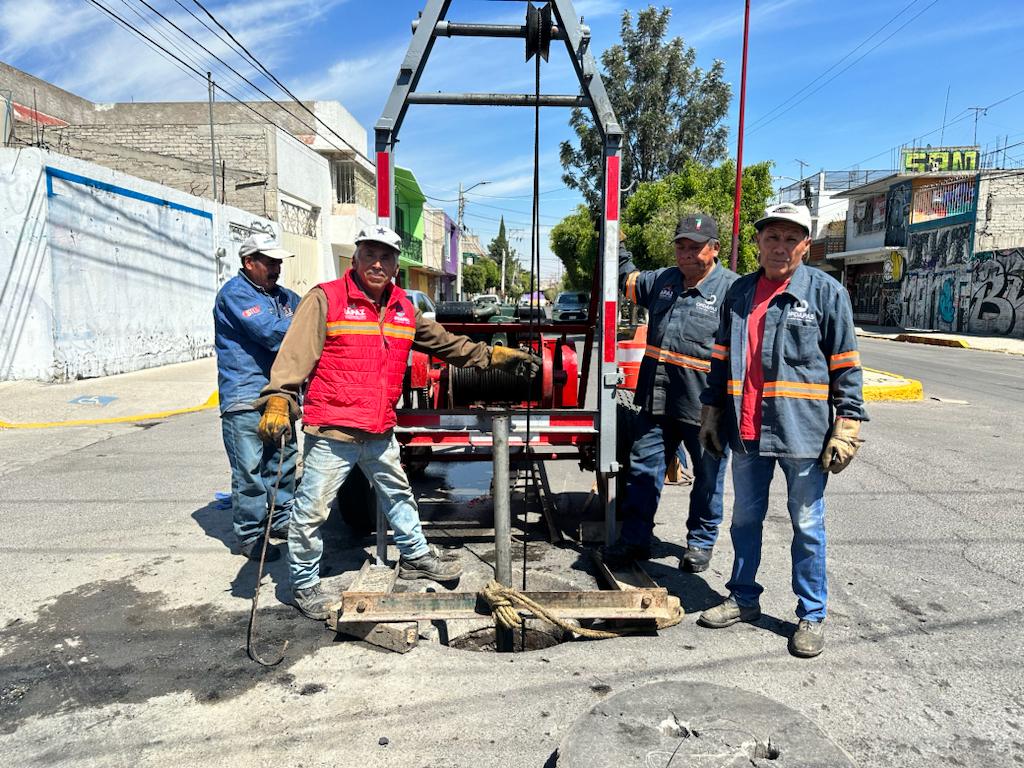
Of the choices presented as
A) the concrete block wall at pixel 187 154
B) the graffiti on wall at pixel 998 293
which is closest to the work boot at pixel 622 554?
the concrete block wall at pixel 187 154

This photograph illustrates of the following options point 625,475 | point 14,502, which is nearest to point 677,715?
point 625,475

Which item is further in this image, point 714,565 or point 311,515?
point 714,565

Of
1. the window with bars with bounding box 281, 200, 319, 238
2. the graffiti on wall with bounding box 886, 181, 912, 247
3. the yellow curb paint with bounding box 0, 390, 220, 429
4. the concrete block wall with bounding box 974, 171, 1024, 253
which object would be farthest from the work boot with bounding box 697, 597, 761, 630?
the graffiti on wall with bounding box 886, 181, 912, 247

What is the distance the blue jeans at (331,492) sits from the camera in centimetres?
342

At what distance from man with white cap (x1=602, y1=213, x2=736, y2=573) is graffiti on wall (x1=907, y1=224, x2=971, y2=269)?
29.0 metres

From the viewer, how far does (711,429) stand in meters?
3.48

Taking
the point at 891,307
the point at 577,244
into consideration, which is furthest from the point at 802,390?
the point at 891,307

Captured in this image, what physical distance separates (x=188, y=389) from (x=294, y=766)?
9.99 meters

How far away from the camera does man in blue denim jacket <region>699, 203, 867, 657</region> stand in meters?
3.13

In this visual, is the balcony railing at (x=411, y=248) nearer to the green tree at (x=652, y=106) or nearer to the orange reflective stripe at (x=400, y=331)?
the green tree at (x=652, y=106)

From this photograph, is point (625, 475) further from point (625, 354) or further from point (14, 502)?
point (14, 502)

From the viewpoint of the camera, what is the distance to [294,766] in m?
2.43

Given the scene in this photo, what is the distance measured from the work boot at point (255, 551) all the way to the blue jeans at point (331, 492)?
0.91 meters

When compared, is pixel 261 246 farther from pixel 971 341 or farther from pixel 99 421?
pixel 971 341
